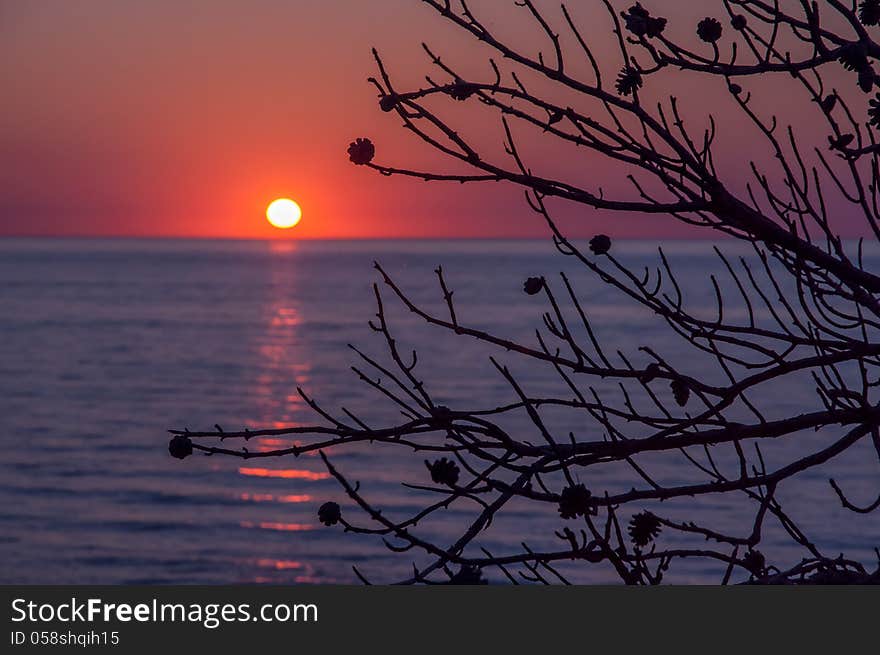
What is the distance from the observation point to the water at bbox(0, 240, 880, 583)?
2158cm

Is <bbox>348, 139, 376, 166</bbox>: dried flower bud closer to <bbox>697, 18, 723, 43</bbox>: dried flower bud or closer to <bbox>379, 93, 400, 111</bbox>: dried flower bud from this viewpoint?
<bbox>379, 93, 400, 111</bbox>: dried flower bud

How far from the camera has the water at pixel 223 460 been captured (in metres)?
21.6

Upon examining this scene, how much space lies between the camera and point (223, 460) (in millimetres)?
29609

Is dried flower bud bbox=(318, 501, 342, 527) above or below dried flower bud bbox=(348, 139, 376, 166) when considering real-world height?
below

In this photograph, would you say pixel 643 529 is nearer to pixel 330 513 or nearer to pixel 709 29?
pixel 330 513

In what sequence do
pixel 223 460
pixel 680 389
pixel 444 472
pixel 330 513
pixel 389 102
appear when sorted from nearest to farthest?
pixel 444 472
pixel 330 513
pixel 389 102
pixel 680 389
pixel 223 460

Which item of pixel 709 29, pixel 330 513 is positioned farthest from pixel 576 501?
pixel 709 29

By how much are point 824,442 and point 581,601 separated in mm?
28019

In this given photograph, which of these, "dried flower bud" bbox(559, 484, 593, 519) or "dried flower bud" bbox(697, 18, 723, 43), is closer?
"dried flower bud" bbox(559, 484, 593, 519)

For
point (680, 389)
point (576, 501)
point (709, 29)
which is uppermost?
point (709, 29)

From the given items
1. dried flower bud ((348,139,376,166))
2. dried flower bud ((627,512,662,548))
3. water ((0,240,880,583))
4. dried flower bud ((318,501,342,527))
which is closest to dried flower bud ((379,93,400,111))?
dried flower bud ((348,139,376,166))

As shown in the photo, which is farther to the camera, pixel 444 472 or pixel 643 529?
pixel 643 529

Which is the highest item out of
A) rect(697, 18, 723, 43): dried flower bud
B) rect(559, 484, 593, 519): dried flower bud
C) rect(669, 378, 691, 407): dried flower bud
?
rect(697, 18, 723, 43): dried flower bud

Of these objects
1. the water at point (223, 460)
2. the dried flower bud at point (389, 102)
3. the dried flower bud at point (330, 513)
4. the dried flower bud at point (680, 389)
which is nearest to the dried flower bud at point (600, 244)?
the dried flower bud at point (680, 389)
